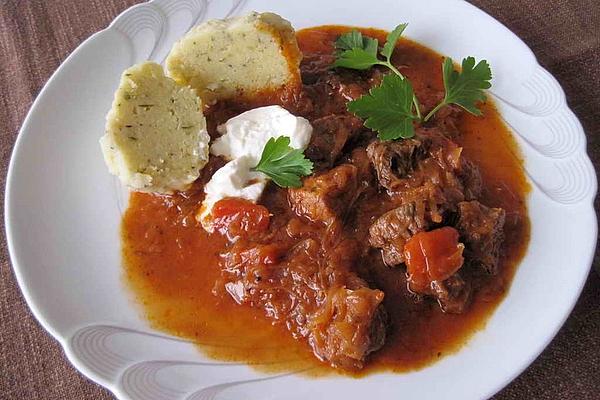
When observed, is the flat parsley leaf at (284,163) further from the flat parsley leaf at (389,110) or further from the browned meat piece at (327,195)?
the flat parsley leaf at (389,110)

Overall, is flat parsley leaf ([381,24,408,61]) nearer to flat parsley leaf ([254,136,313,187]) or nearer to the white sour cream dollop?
the white sour cream dollop

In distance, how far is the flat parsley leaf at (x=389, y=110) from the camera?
164 inches

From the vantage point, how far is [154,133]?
14.2 ft

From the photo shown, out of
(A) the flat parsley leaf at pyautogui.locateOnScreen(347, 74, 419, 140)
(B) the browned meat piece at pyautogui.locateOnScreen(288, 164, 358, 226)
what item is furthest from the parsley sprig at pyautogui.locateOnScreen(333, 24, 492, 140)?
(B) the browned meat piece at pyautogui.locateOnScreen(288, 164, 358, 226)

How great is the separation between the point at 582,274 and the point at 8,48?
4.73 metres

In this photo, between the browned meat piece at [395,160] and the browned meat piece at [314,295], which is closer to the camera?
the browned meat piece at [314,295]

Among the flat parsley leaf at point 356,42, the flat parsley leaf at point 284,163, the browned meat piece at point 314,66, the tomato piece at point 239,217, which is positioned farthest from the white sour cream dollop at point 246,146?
the flat parsley leaf at point 356,42

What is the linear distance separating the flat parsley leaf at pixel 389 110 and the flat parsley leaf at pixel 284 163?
456mm

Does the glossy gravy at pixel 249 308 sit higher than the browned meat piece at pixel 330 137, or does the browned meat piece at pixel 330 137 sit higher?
the browned meat piece at pixel 330 137

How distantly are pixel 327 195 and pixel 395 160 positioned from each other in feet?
1.64

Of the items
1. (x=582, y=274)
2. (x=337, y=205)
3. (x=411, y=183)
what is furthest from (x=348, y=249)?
(x=582, y=274)

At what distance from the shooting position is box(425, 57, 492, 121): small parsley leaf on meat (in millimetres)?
4438

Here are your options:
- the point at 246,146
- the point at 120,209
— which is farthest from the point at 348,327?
the point at 120,209

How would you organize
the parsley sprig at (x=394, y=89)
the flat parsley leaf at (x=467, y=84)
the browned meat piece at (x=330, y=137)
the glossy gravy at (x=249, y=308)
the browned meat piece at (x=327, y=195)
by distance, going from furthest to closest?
the flat parsley leaf at (x=467, y=84) → the browned meat piece at (x=330, y=137) → the parsley sprig at (x=394, y=89) → the browned meat piece at (x=327, y=195) → the glossy gravy at (x=249, y=308)
